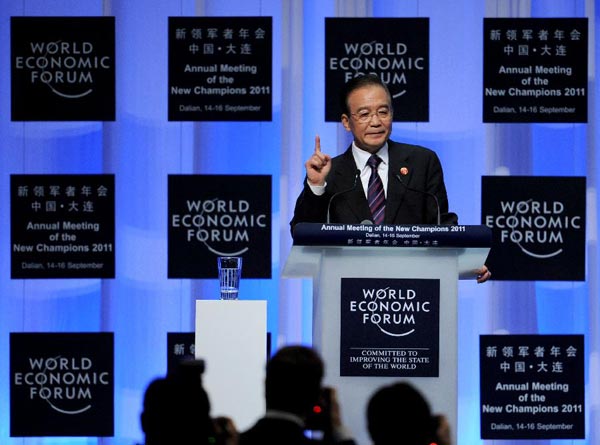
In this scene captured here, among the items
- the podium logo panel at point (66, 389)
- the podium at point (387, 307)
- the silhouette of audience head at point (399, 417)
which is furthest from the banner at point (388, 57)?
the silhouette of audience head at point (399, 417)

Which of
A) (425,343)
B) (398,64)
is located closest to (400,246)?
(425,343)

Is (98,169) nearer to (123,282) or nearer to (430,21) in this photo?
(123,282)

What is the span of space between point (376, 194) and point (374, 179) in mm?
79

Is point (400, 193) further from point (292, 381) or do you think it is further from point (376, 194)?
point (292, 381)

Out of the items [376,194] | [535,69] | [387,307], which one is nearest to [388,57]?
[535,69]

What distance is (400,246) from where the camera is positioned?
3.19 metres

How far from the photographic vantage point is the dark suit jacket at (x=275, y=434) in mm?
2322

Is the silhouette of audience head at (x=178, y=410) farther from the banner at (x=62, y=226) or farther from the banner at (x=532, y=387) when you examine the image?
the banner at (x=532, y=387)

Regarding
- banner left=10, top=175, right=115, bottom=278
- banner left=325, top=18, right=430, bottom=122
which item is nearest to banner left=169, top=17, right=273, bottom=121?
banner left=325, top=18, right=430, bottom=122

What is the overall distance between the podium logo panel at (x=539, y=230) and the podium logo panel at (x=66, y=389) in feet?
7.84

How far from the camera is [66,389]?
237 inches

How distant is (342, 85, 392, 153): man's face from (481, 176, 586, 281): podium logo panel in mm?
1832

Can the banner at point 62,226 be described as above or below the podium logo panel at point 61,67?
below

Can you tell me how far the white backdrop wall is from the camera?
6.05 metres
